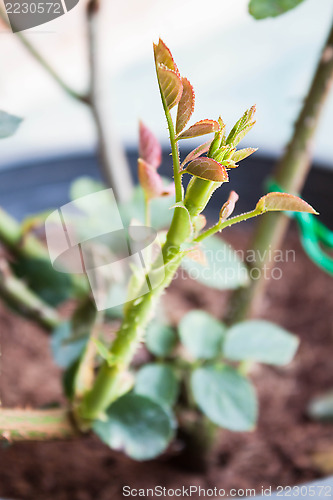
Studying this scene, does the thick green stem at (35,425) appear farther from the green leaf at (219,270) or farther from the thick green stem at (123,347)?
the green leaf at (219,270)

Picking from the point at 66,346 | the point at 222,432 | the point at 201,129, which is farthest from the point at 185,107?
the point at 222,432

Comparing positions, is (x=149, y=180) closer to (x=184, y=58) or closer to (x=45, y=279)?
(x=45, y=279)

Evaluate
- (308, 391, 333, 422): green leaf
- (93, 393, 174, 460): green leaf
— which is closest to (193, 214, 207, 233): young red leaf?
(93, 393, 174, 460): green leaf

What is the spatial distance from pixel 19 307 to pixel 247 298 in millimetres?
180

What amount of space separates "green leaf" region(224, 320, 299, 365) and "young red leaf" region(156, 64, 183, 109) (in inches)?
8.2

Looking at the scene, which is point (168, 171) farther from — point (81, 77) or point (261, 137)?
point (81, 77)

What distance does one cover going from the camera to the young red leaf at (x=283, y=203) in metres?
0.19

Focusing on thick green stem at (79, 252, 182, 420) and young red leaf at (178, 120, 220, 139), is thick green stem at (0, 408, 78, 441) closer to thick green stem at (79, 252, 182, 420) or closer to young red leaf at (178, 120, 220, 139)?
thick green stem at (79, 252, 182, 420)

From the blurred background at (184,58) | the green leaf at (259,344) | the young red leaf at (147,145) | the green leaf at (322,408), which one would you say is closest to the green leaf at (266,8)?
the young red leaf at (147,145)

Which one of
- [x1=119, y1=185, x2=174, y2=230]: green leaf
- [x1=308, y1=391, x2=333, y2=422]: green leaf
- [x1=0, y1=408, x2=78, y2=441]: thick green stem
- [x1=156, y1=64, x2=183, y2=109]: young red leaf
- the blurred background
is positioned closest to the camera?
[x1=156, y1=64, x2=183, y2=109]: young red leaf

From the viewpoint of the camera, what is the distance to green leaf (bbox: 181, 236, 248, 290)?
1.12 feet

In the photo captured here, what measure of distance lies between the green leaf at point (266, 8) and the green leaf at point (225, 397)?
0.69ft

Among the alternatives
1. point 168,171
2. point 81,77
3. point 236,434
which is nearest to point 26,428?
point 236,434

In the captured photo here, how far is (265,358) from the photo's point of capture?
33 cm
